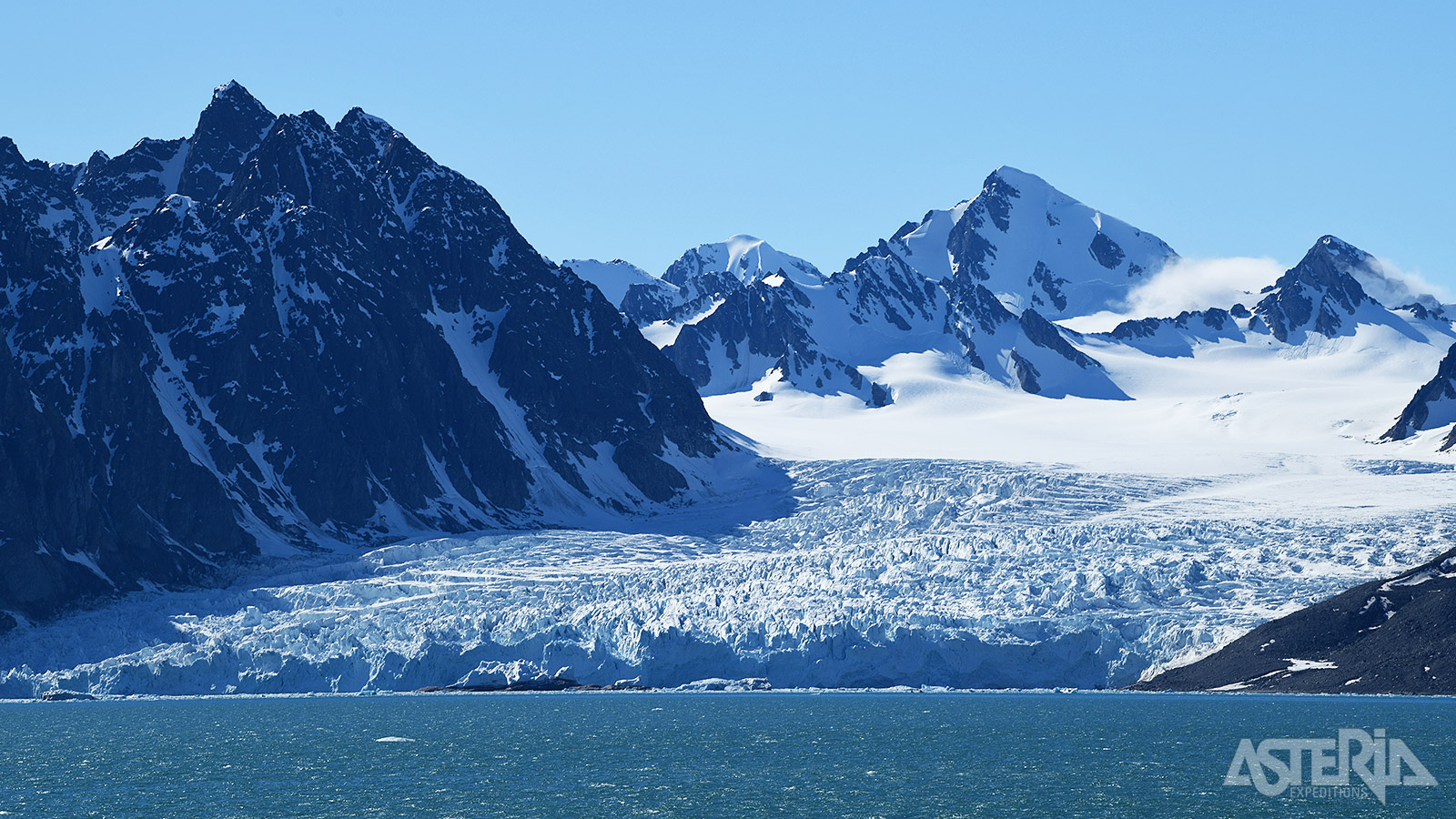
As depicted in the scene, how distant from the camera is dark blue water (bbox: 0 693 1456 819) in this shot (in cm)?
5747

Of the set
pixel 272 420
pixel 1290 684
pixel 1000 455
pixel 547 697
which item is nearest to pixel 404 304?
pixel 272 420

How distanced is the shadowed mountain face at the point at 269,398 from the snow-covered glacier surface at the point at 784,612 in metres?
13.0

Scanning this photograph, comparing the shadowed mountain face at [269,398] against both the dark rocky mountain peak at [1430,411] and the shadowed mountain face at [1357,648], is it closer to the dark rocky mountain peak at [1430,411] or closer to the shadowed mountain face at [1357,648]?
the shadowed mountain face at [1357,648]

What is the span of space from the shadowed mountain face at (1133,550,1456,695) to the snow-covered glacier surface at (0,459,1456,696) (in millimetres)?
3092

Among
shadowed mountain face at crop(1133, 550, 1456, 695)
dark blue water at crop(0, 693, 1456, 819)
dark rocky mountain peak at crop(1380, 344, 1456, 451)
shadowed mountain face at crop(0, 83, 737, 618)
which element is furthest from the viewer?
dark rocky mountain peak at crop(1380, 344, 1456, 451)

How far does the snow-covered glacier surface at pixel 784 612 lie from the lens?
114750 millimetres

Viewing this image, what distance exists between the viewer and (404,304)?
616 ft

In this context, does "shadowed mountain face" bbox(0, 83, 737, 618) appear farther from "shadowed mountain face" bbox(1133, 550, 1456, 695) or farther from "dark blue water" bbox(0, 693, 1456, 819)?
"shadowed mountain face" bbox(1133, 550, 1456, 695)

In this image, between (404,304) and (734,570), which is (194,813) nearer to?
(734,570)

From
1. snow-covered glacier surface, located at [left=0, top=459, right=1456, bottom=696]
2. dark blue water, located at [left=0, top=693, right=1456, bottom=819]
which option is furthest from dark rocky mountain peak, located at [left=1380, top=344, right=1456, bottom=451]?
dark blue water, located at [left=0, top=693, right=1456, bottom=819]

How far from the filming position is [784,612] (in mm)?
117188

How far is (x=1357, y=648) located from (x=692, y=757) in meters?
56.7

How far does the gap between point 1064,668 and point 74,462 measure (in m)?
87.0

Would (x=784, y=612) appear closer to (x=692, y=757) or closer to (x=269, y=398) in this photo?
(x=692, y=757)
